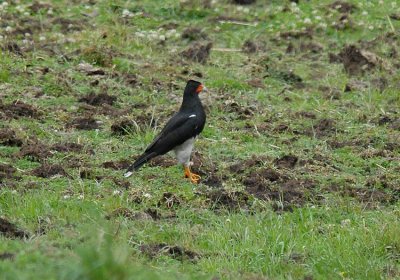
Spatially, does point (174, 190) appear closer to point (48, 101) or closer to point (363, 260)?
point (363, 260)

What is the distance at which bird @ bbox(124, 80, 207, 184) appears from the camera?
9.65m

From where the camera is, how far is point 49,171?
30.9 ft

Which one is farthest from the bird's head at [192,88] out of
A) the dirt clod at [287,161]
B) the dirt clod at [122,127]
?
the dirt clod at [287,161]

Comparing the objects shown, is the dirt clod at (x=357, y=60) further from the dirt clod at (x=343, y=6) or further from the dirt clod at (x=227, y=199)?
the dirt clod at (x=227, y=199)

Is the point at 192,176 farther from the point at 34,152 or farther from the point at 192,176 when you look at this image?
the point at 34,152

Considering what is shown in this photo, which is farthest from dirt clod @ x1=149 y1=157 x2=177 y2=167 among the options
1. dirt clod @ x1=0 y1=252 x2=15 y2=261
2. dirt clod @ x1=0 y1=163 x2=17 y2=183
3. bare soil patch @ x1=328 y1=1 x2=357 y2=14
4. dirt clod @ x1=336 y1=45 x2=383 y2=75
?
bare soil patch @ x1=328 y1=1 x2=357 y2=14

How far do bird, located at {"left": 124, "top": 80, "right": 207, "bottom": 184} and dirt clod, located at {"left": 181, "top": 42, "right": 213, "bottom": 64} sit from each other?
12.7 ft

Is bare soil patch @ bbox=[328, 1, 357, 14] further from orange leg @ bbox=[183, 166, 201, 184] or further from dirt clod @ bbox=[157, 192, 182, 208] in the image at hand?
dirt clod @ bbox=[157, 192, 182, 208]

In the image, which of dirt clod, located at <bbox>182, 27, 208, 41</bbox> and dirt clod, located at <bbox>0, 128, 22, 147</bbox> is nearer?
dirt clod, located at <bbox>0, 128, 22, 147</bbox>

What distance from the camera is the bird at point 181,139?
9648mm

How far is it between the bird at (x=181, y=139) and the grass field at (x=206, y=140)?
0.65ft

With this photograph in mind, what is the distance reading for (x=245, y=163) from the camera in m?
10.1

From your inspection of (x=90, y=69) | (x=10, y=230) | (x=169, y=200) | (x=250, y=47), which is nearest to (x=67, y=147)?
(x=169, y=200)

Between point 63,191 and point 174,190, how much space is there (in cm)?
103
